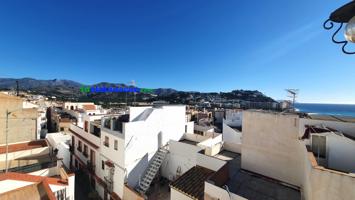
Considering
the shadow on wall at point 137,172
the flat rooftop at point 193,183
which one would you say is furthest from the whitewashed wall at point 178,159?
the flat rooftop at point 193,183

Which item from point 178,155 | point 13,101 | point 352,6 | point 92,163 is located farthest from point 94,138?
Result: point 352,6

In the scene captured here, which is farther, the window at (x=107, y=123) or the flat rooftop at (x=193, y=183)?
the window at (x=107, y=123)

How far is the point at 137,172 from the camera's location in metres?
13.5

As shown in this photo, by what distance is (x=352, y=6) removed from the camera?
2.21m

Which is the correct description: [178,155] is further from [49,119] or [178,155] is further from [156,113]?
[49,119]

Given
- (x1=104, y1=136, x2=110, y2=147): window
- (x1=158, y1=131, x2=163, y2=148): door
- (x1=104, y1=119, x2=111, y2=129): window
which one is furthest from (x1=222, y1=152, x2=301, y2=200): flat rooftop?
(x1=104, y1=119, x2=111, y2=129): window

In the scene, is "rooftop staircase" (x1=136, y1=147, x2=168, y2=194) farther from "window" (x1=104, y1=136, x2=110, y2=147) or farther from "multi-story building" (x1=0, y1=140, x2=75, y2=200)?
"multi-story building" (x1=0, y1=140, x2=75, y2=200)

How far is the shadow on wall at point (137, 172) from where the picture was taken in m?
13.0

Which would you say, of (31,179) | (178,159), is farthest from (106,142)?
(178,159)

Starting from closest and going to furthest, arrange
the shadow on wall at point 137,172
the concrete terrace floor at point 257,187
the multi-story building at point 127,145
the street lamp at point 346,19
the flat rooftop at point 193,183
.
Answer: the street lamp at point 346,19
the concrete terrace floor at point 257,187
the flat rooftop at point 193,183
the multi-story building at point 127,145
the shadow on wall at point 137,172

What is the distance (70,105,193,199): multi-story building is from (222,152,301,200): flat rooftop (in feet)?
23.8

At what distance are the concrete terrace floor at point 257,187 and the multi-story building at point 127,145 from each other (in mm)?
7166

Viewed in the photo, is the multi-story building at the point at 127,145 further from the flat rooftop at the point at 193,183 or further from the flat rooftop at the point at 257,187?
the flat rooftop at the point at 257,187

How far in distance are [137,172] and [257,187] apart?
8.98m
